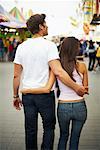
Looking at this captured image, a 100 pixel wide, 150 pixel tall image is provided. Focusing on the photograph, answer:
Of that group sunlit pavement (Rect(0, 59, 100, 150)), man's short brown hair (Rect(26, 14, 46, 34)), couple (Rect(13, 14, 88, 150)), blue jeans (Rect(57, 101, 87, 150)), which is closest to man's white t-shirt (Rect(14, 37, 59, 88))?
→ couple (Rect(13, 14, 88, 150))

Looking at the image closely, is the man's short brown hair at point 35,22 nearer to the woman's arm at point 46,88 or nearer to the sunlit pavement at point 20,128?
the woman's arm at point 46,88

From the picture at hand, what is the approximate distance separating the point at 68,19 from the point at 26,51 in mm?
62702

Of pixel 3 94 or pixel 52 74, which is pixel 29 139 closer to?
pixel 52 74

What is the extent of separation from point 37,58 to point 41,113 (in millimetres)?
586

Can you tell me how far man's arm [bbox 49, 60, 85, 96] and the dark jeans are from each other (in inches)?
11.1

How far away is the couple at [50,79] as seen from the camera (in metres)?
4.95

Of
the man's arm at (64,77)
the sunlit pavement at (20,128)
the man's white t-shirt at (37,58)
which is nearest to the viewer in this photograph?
the man's arm at (64,77)

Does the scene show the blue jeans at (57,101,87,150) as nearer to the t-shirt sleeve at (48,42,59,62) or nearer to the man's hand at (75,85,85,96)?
the man's hand at (75,85,85,96)

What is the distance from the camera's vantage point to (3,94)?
13719 millimetres

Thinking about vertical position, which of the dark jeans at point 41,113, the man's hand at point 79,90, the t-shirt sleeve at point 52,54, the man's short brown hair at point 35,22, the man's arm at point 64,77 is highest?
the man's short brown hair at point 35,22

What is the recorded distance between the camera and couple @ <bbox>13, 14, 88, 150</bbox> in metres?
Result: 4.95

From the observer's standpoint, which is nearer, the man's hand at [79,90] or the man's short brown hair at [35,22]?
the man's hand at [79,90]

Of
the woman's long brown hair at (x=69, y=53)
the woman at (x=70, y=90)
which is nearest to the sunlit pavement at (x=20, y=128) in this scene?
the woman at (x=70, y=90)

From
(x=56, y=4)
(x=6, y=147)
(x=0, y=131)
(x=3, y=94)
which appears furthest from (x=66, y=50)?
(x=56, y=4)
